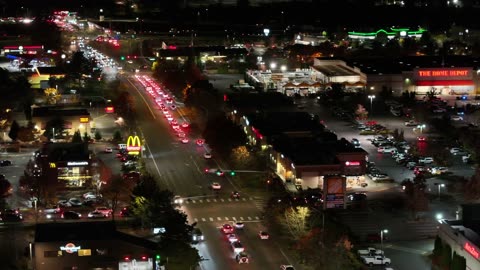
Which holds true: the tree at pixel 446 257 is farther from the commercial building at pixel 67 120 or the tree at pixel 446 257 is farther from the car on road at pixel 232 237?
the commercial building at pixel 67 120

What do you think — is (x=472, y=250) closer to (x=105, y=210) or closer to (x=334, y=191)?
(x=334, y=191)

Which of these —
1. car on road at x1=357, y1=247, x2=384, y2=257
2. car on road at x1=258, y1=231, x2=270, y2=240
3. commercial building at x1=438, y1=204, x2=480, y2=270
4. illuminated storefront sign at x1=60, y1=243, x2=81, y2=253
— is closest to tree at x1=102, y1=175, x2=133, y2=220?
car on road at x1=258, y1=231, x2=270, y2=240

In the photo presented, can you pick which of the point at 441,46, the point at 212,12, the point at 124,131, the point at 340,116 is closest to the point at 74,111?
the point at 124,131

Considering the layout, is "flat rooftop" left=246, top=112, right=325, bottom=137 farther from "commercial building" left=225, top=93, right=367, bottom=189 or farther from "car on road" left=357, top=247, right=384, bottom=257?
"car on road" left=357, top=247, right=384, bottom=257

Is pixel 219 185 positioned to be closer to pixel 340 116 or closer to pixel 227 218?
pixel 227 218

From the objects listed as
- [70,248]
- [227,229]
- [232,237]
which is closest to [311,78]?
[227,229]

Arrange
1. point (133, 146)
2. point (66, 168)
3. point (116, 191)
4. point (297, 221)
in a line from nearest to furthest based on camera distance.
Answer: point (297, 221)
point (116, 191)
point (66, 168)
point (133, 146)
